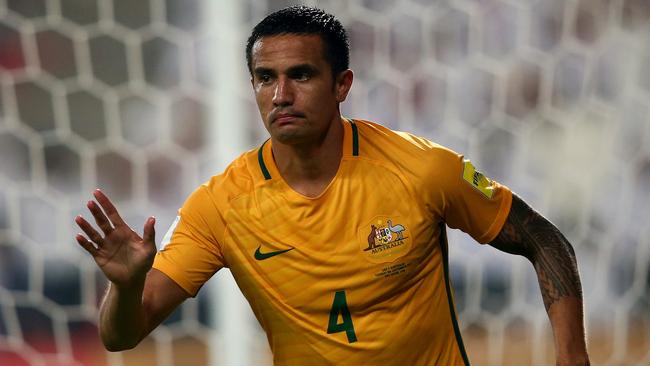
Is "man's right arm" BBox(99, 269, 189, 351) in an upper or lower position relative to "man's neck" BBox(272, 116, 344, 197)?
lower

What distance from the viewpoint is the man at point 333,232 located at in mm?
2186

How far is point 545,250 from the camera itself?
85.7 inches

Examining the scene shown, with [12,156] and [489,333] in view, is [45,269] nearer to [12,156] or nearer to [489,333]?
[12,156]

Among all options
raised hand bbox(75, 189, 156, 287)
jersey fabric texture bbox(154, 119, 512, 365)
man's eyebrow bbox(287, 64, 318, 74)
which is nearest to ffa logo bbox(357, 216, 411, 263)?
jersey fabric texture bbox(154, 119, 512, 365)

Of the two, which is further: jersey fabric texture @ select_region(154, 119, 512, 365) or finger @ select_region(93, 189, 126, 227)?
jersey fabric texture @ select_region(154, 119, 512, 365)

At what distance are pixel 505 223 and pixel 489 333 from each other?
173 cm

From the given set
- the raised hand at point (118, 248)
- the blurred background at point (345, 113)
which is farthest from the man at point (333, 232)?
the blurred background at point (345, 113)

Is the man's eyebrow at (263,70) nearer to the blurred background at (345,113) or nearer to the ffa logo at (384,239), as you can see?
the ffa logo at (384,239)

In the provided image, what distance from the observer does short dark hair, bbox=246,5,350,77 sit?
223 cm

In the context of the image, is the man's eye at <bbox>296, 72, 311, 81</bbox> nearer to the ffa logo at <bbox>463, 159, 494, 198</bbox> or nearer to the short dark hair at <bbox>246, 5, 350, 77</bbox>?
the short dark hair at <bbox>246, 5, 350, 77</bbox>

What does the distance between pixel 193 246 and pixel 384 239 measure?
44 cm

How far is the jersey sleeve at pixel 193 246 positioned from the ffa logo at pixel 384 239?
34cm

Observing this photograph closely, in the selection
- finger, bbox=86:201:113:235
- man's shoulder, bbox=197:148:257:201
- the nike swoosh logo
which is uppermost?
man's shoulder, bbox=197:148:257:201

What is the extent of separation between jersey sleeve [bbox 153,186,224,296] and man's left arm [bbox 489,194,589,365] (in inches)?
25.2
